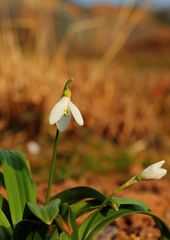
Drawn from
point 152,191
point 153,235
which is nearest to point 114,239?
point 153,235

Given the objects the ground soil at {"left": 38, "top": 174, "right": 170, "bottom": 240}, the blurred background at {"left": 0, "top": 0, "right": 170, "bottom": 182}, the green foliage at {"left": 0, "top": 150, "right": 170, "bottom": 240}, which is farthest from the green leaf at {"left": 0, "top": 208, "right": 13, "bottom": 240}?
the blurred background at {"left": 0, "top": 0, "right": 170, "bottom": 182}

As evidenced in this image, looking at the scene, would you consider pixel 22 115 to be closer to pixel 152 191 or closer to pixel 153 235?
pixel 152 191

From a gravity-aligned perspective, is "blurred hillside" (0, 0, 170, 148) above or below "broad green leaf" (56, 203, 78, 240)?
above

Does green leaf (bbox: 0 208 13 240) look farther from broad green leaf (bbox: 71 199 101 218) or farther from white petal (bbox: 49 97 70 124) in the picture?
white petal (bbox: 49 97 70 124)

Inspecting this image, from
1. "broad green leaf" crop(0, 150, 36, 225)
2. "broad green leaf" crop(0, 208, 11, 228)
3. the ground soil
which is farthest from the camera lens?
the ground soil

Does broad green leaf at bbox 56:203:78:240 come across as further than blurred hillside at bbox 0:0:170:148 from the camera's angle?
No
